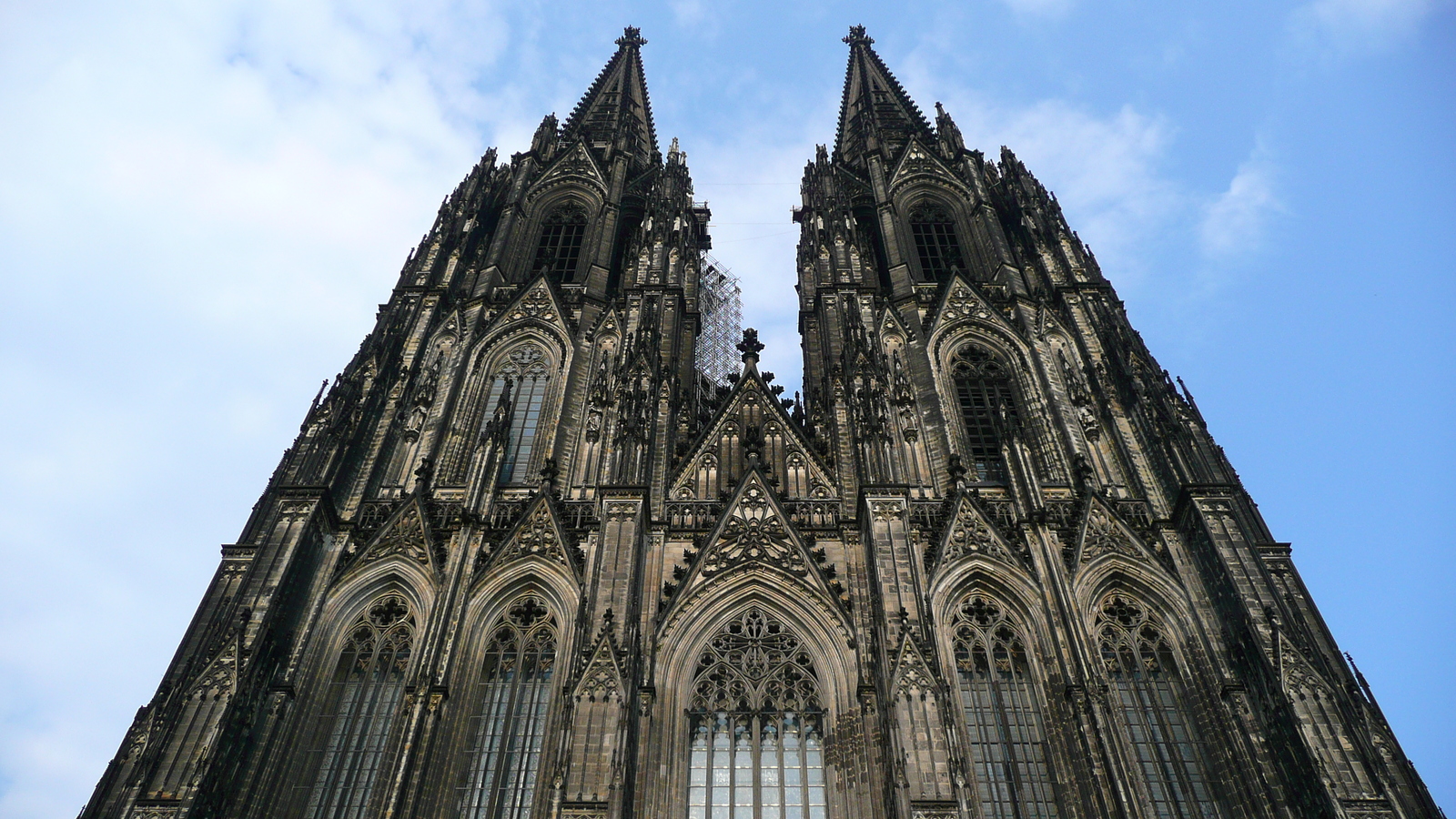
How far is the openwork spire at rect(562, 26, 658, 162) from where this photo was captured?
129ft

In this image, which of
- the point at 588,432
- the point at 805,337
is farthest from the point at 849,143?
the point at 588,432

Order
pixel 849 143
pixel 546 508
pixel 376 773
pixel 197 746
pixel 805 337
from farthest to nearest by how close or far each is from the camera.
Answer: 1. pixel 849 143
2. pixel 805 337
3. pixel 546 508
4. pixel 376 773
5. pixel 197 746

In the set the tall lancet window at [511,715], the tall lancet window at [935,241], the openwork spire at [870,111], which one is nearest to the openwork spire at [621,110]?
the openwork spire at [870,111]

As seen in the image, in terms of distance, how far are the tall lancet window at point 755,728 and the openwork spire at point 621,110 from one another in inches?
874

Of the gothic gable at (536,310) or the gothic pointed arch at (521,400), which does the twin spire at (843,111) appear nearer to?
the gothic gable at (536,310)

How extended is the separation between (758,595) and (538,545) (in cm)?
449

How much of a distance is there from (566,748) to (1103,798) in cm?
855

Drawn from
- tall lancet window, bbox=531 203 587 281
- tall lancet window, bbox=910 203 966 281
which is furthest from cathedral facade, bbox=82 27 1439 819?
tall lancet window, bbox=531 203 587 281

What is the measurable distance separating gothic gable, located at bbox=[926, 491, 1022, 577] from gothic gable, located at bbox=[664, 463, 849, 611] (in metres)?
2.16

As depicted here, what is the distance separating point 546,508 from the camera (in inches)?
870

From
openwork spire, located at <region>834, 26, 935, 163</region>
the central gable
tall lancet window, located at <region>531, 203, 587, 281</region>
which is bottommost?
the central gable

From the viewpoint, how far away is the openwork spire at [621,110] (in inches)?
1550

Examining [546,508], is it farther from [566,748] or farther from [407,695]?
[566,748]

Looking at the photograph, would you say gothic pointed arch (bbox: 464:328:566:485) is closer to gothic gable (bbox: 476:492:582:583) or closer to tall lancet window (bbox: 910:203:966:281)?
gothic gable (bbox: 476:492:582:583)
